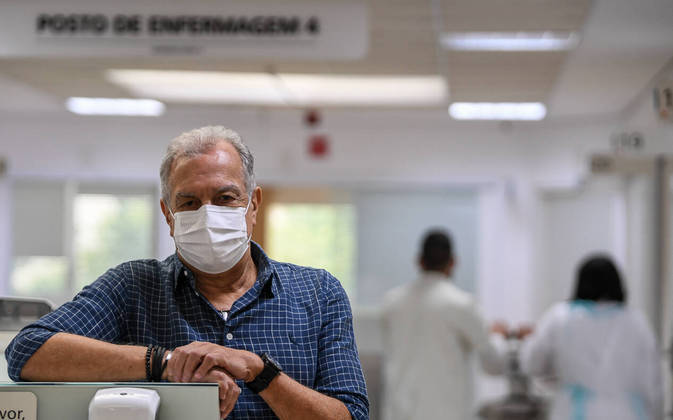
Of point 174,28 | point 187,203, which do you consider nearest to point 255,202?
point 187,203

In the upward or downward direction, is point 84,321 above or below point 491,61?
below

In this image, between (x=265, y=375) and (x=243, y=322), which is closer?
(x=265, y=375)

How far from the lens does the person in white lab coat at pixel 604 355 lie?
444 centimetres

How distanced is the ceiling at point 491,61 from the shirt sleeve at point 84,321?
89.8 inches

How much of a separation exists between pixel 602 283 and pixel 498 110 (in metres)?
3.01

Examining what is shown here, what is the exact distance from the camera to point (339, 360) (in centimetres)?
167

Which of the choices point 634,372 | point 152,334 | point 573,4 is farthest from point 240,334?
point 634,372

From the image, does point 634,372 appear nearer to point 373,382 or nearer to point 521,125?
point 373,382

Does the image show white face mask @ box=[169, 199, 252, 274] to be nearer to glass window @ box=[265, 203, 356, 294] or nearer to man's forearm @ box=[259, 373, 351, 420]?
man's forearm @ box=[259, 373, 351, 420]

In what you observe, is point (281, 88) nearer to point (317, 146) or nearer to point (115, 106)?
point (115, 106)

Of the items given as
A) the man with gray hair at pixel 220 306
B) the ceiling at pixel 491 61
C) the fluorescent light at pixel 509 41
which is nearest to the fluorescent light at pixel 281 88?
the ceiling at pixel 491 61

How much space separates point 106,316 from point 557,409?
11.5ft

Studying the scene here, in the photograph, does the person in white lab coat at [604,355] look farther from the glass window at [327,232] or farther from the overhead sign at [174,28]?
the glass window at [327,232]

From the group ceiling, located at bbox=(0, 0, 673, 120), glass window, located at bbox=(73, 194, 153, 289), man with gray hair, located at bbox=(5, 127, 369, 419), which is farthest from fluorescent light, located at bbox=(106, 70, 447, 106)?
man with gray hair, located at bbox=(5, 127, 369, 419)
